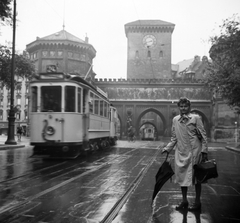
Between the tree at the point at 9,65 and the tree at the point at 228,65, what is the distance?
497 inches

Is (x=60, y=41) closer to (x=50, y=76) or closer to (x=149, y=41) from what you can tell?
(x=149, y=41)

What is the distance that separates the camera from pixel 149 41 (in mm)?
59625

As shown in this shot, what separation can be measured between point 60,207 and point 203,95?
45.5 m

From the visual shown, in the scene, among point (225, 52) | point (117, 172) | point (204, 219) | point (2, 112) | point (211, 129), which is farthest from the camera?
point (2, 112)

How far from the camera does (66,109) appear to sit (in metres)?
11.7

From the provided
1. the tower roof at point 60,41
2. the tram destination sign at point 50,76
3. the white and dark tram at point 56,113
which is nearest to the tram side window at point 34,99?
the white and dark tram at point 56,113

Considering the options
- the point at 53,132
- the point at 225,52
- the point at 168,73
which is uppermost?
the point at 168,73

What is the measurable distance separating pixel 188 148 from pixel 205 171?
40cm

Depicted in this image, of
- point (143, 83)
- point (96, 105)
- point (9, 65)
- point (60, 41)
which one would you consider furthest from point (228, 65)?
point (60, 41)

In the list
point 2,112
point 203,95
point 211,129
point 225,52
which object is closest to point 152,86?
point 203,95

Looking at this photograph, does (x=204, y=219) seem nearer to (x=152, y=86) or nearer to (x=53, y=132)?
(x=53, y=132)

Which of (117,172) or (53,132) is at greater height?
(53,132)

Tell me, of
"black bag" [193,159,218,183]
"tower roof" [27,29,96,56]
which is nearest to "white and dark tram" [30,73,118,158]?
"black bag" [193,159,218,183]

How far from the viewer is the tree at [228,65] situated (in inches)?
705
